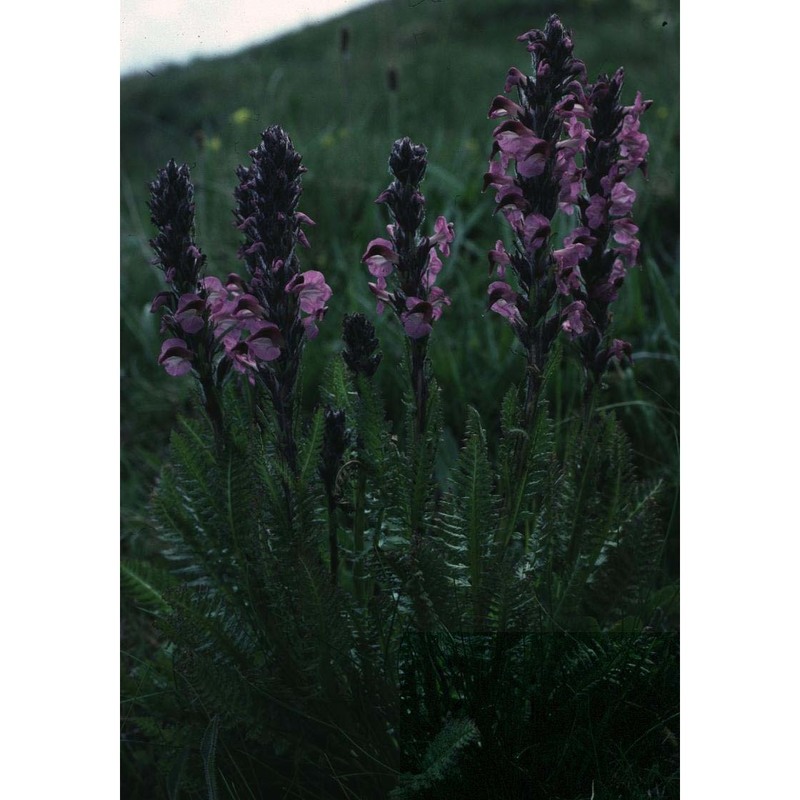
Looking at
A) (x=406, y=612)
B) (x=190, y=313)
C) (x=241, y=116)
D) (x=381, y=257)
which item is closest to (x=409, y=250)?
(x=381, y=257)

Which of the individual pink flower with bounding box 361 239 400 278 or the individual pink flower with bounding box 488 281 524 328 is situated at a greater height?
the individual pink flower with bounding box 361 239 400 278

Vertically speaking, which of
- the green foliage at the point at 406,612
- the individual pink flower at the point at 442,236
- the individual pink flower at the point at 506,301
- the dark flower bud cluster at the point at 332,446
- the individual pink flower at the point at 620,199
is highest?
the individual pink flower at the point at 620,199

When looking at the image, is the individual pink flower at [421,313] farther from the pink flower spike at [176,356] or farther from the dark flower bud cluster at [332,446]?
the pink flower spike at [176,356]

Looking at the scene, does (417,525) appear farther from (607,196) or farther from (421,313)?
(607,196)

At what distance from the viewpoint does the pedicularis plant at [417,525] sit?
5.26 feet

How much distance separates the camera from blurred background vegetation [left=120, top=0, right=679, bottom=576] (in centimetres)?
198

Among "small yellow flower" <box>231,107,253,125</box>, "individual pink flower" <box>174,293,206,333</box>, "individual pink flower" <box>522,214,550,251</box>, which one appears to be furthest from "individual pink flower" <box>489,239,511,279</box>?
"small yellow flower" <box>231,107,253,125</box>

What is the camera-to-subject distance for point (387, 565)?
5.52ft

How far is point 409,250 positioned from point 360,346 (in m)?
0.20

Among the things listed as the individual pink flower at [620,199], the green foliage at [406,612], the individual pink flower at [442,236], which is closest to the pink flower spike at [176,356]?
the green foliage at [406,612]

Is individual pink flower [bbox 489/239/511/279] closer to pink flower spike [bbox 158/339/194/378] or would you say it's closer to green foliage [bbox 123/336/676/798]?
green foliage [bbox 123/336/676/798]

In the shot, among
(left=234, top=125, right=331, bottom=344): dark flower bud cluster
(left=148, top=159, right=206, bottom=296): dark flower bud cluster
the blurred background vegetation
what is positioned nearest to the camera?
(left=234, top=125, right=331, bottom=344): dark flower bud cluster

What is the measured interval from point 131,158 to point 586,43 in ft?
3.53

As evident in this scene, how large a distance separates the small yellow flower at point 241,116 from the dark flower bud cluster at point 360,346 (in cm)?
63
